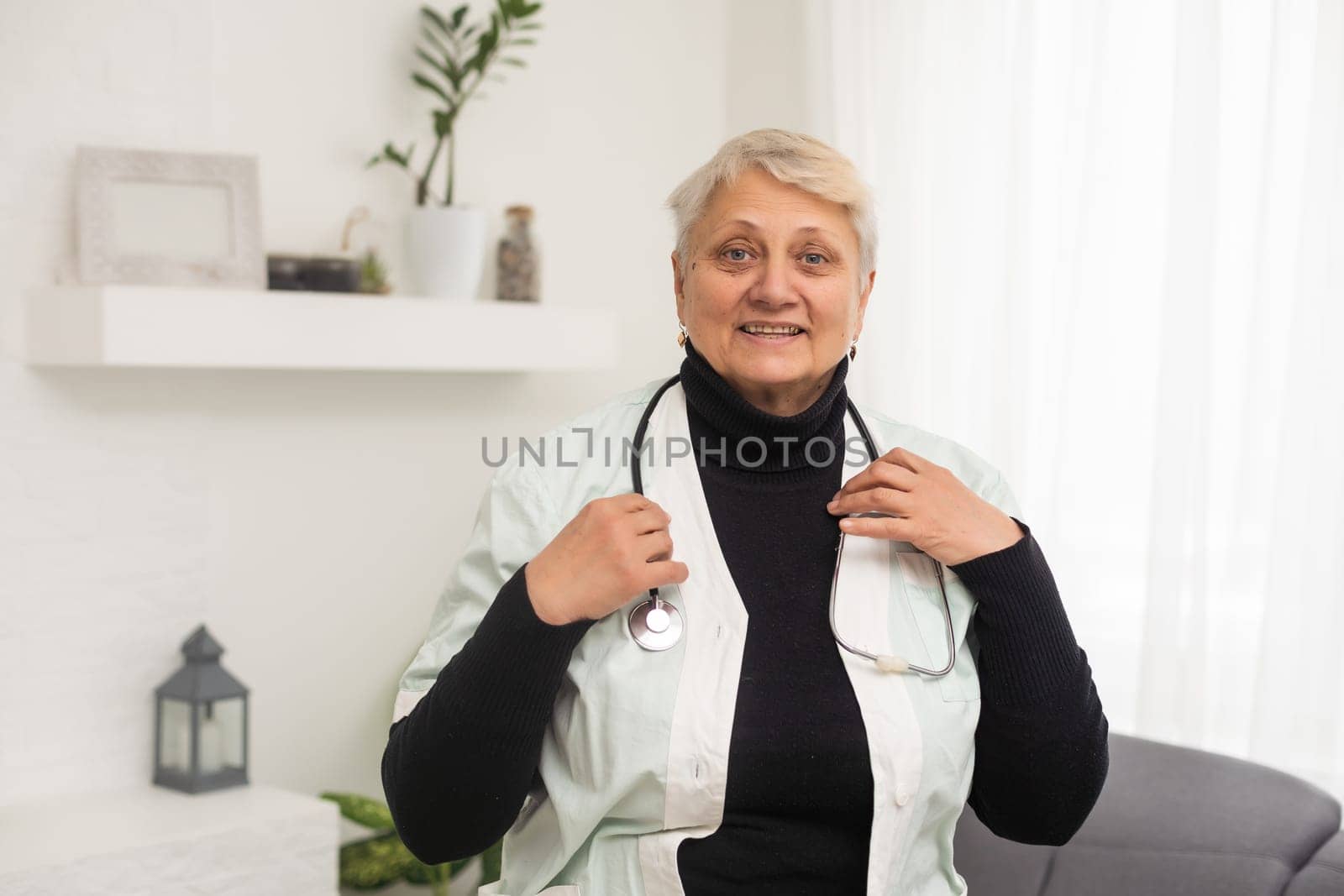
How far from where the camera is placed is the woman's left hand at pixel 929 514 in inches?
56.4

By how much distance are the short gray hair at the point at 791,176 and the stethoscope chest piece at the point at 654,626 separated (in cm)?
43

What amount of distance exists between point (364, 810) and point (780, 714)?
1.87m

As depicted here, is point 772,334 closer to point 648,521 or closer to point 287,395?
point 648,521

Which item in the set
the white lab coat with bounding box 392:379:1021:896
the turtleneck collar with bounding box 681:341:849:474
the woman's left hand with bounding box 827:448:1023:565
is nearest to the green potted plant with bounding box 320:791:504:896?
the white lab coat with bounding box 392:379:1021:896

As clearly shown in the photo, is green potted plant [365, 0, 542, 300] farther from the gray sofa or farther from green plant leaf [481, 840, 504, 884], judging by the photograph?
the gray sofa

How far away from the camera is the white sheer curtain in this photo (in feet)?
7.97

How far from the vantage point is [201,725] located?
110 inches

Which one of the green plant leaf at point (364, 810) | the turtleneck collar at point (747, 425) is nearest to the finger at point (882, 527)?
the turtleneck collar at point (747, 425)

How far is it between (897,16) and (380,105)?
1.24 metres

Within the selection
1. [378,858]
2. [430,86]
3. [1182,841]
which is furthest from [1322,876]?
[430,86]

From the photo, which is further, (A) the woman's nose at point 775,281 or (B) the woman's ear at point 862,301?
(B) the woman's ear at point 862,301

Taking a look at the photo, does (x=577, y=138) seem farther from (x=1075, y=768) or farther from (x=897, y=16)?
(x=1075, y=768)

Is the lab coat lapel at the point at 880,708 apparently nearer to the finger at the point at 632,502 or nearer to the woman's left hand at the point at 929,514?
the woman's left hand at the point at 929,514

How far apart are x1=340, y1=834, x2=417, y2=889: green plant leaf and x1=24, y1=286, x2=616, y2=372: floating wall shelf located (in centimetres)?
106
